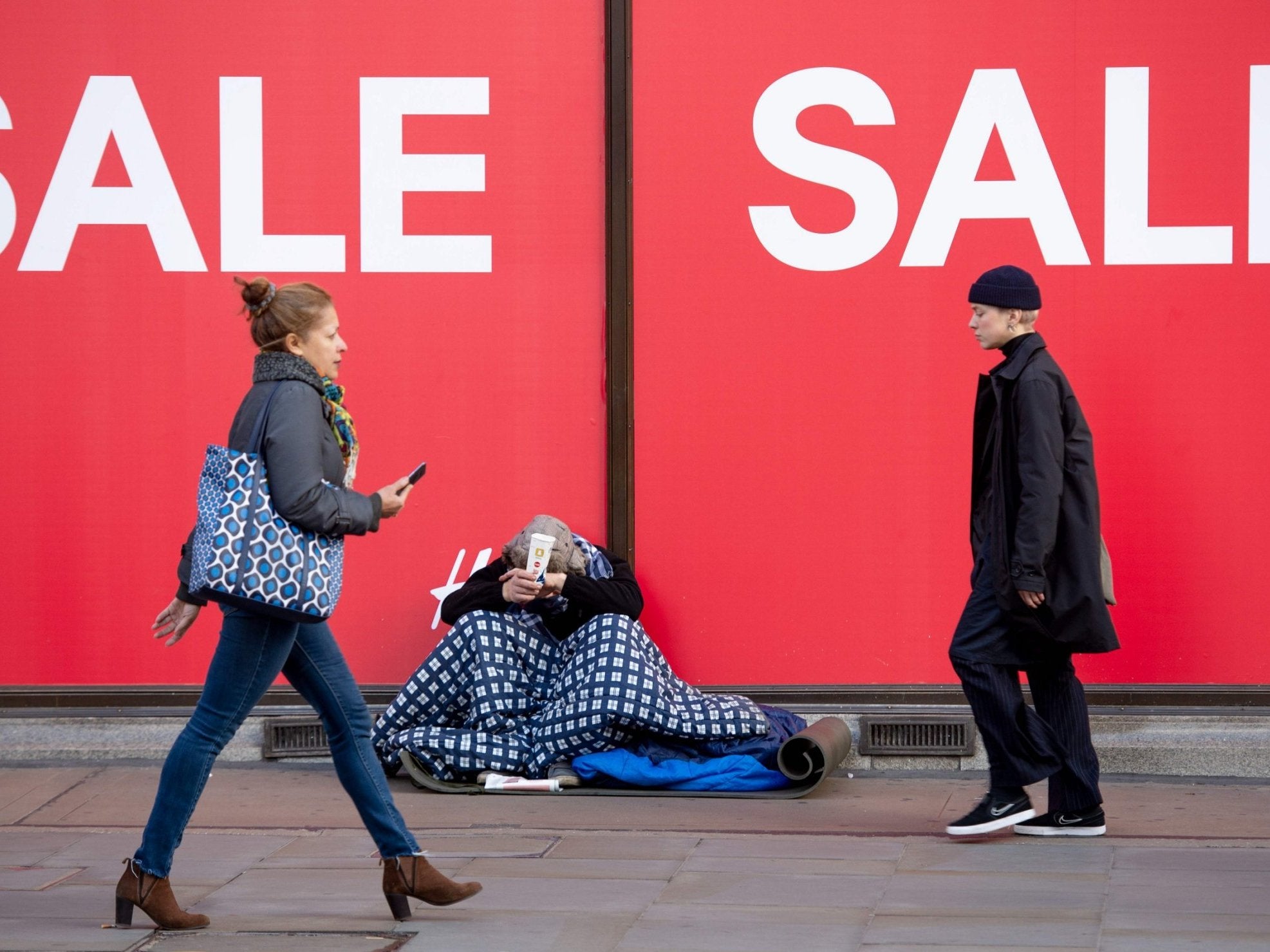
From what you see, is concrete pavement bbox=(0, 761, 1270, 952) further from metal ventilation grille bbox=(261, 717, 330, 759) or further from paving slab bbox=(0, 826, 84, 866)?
metal ventilation grille bbox=(261, 717, 330, 759)

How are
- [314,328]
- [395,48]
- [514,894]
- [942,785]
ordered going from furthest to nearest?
[395,48], [942,785], [514,894], [314,328]

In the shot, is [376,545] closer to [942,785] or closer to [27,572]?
[27,572]

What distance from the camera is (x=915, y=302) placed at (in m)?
6.33

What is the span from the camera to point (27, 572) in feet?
21.3

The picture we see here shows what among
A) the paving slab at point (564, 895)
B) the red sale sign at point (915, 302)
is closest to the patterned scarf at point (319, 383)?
the paving slab at point (564, 895)

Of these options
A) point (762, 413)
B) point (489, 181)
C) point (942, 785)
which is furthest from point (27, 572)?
point (942, 785)

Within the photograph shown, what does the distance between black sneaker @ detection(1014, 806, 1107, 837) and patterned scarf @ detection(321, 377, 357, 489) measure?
2.38 metres

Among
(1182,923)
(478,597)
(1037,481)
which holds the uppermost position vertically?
(1037,481)

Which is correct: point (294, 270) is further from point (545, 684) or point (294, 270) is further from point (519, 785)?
point (519, 785)

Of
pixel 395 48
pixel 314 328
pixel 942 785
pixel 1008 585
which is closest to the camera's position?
pixel 314 328

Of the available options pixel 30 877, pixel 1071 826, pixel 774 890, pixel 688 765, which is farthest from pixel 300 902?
pixel 1071 826

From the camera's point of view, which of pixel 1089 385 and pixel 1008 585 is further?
pixel 1089 385

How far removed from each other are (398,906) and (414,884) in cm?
10

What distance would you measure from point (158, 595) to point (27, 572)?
0.52 m
